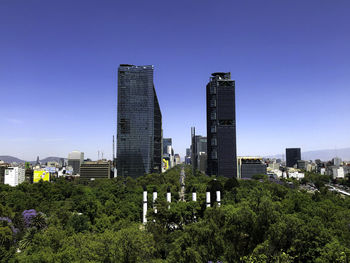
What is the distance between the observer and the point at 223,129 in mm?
168250

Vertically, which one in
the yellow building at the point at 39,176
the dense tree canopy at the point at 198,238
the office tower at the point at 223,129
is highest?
the office tower at the point at 223,129

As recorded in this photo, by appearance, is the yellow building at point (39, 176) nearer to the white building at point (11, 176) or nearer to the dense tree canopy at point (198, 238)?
the white building at point (11, 176)

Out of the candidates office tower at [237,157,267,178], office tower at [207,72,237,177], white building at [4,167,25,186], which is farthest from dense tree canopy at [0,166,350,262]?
office tower at [237,157,267,178]

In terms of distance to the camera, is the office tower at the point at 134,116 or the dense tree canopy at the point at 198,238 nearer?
the dense tree canopy at the point at 198,238

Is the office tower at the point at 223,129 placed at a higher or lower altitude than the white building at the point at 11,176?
higher

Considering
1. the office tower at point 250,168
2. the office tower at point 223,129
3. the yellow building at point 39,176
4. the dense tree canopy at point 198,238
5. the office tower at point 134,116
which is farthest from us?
the office tower at point 250,168

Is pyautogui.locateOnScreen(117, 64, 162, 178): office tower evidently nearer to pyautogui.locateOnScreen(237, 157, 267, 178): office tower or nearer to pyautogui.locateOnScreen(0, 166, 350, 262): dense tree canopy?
pyautogui.locateOnScreen(237, 157, 267, 178): office tower

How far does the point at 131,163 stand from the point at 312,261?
13261cm

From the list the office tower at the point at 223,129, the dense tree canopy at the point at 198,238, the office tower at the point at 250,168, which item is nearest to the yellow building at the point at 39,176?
the office tower at the point at 223,129

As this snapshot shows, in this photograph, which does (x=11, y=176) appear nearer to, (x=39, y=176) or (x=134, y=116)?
(x=39, y=176)

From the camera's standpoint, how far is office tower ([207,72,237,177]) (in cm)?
16762

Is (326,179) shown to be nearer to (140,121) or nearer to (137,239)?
(140,121)

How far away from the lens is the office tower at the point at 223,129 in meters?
168

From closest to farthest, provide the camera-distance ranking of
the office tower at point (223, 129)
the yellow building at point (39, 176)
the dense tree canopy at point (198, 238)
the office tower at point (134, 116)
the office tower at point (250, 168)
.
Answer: the dense tree canopy at point (198, 238) → the office tower at point (134, 116) → the office tower at point (223, 129) → the yellow building at point (39, 176) → the office tower at point (250, 168)
